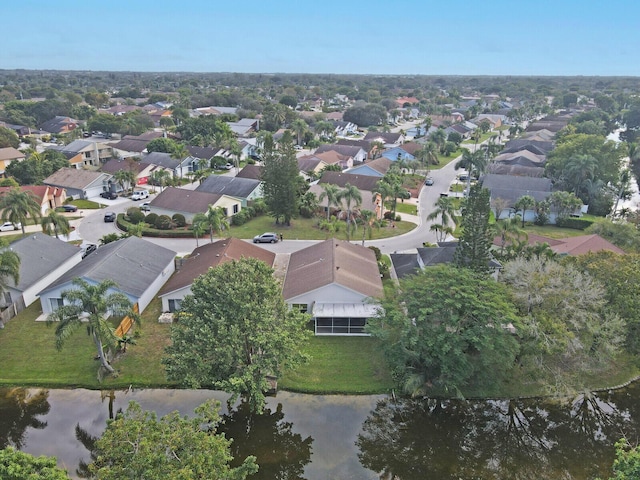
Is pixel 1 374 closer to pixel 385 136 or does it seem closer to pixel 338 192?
pixel 338 192

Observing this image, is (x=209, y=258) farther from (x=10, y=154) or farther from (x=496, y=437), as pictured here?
(x=10, y=154)

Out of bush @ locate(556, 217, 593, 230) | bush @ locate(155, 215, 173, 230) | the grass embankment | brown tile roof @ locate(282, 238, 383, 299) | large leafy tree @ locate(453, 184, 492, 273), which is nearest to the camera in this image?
the grass embankment

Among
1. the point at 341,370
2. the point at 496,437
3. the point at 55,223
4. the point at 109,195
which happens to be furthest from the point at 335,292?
the point at 109,195

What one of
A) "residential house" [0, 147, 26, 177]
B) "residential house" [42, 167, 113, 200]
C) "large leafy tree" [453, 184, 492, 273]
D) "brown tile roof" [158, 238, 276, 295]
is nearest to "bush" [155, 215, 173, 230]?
"brown tile roof" [158, 238, 276, 295]

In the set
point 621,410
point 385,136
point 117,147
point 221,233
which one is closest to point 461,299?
point 621,410

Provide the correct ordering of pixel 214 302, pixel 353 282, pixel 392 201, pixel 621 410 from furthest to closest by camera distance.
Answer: pixel 392 201, pixel 353 282, pixel 621 410, pixel 214 302

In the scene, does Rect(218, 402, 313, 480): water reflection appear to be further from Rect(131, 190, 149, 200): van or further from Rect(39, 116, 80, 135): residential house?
Rect(39, 116, 80, 135): residential house
